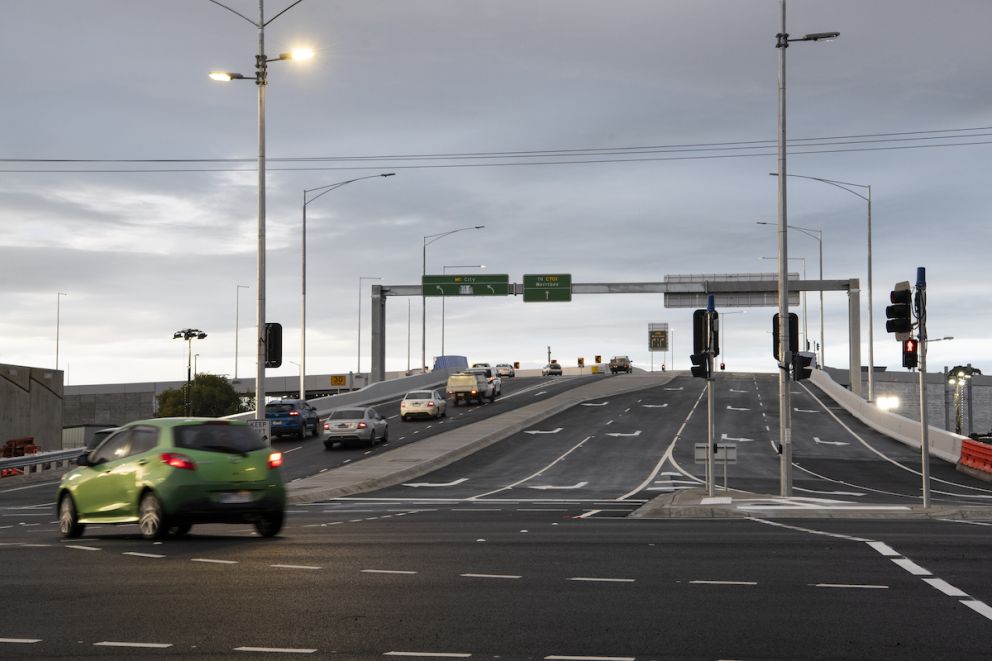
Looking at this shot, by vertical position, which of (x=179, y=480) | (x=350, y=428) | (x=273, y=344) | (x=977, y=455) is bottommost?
(x=977, y=455)

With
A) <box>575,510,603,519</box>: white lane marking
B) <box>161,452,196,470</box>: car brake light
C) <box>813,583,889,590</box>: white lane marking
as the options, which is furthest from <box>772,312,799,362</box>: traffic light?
<box>813,583,889,590</box>: white lane marking

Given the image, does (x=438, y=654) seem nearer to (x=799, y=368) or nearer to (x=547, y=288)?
(x=799, y=368)

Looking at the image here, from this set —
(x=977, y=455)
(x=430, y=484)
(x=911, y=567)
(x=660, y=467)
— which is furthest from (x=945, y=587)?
(x=977, y=455)

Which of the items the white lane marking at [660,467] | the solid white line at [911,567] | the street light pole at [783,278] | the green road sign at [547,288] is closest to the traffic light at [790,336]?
the street light pole at [783,278]

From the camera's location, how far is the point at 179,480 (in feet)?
51.0

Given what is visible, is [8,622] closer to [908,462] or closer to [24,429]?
[908,462]

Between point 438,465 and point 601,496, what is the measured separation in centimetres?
1155

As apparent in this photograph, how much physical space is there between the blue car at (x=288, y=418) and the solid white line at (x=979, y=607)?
142ft

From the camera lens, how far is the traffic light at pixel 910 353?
22672mm

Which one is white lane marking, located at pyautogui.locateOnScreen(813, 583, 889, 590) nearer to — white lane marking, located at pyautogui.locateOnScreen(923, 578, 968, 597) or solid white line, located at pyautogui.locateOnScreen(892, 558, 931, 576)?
white lane marking, located at pyautogui.locateOnScreen(923, 578, 968, 597)

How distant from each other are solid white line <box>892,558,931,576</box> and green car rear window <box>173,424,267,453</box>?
8.30 metres

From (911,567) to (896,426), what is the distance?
4458 cm

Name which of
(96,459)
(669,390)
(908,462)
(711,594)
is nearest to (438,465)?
(908,462)

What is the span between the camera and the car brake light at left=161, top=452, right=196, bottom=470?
15570 millimetres
